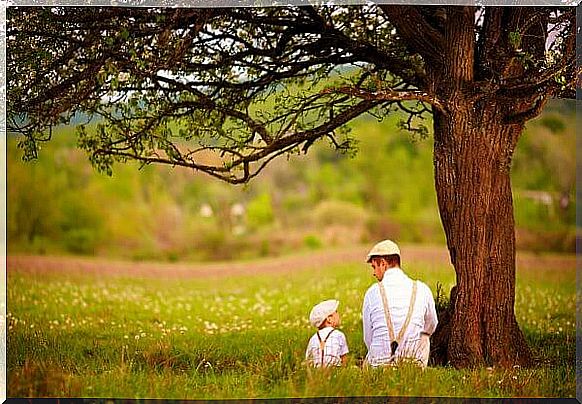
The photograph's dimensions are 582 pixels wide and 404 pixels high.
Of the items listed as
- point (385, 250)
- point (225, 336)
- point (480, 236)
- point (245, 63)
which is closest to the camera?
point (385, 250)

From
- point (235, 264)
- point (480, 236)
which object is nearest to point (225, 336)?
point (480, 236)

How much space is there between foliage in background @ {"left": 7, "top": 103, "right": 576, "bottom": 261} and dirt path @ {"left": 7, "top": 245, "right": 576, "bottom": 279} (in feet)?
0.40

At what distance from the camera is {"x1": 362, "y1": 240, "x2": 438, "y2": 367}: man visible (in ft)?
22.9

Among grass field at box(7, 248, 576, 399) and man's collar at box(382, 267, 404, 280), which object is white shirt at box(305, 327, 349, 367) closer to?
grass field at box(7, 248, 576, 399)

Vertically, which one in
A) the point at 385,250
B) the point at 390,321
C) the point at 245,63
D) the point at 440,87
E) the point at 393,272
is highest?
the point at 245,63

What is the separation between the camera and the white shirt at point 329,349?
695 centimetres

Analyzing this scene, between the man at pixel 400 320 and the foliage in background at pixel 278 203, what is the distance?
4748mm

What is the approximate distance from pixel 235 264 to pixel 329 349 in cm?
543

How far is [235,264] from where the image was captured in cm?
1233

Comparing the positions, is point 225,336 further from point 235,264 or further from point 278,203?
point 235,264

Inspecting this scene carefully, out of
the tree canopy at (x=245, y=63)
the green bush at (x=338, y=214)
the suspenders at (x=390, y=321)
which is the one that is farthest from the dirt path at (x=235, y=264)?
the suspenders at (x=390, y=321)

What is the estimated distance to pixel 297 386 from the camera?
6.50m

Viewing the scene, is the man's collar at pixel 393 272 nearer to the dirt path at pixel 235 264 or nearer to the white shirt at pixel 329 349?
the white shirt at pixel 329 349

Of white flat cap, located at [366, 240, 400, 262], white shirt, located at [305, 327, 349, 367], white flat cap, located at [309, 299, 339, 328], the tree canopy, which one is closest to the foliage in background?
the tree canopy
